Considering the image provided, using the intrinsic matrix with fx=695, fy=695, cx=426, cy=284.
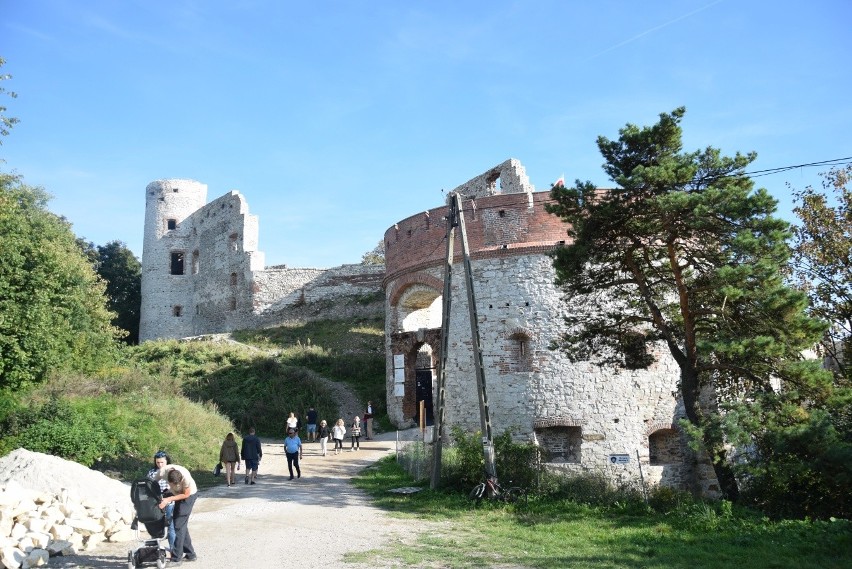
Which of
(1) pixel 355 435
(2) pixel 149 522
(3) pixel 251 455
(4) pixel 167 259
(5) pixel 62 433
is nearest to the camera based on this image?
(2) pixel 149 522

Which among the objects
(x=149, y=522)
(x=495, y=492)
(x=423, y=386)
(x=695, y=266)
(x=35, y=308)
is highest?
(x=35, y=308)

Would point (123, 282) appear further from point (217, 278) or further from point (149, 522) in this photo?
point (149, 522)

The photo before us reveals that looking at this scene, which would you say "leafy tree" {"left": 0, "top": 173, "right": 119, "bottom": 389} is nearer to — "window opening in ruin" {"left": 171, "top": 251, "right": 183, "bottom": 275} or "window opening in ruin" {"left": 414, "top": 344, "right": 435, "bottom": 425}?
"window opening in ruin" {"left": 414, "top": 344, "right": 435, "bottom": 425}

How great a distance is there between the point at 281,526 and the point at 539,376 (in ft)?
27.7

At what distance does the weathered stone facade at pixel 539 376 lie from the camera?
16.6m

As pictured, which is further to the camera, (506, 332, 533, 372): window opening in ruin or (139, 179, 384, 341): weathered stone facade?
(139, 179, 384, 341): weathered stone facade

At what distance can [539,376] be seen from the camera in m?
16.9

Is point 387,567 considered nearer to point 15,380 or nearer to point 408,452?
point 408,452

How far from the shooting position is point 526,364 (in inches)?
672

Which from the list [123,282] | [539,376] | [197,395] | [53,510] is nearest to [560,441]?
[539,376]

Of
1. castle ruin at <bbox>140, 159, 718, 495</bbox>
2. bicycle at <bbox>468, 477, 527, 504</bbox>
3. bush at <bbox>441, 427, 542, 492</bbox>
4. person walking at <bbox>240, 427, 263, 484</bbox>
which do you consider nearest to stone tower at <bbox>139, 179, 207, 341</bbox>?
castle ruin at <bbox>140, 159, 718, 495</bbox>

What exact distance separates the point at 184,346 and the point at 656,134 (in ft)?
78.3

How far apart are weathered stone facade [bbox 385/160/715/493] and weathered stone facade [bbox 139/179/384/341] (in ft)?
57.0

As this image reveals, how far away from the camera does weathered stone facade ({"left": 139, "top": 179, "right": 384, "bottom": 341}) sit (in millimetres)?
36844
